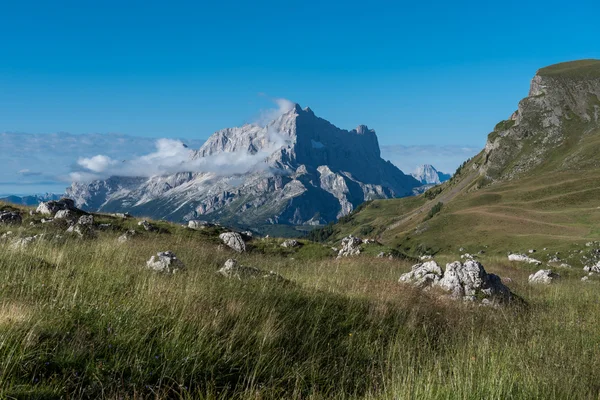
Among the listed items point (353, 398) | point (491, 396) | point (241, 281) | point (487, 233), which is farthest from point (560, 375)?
point (487, 233)

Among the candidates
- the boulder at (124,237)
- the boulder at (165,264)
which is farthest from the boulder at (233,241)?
the boulder at (165,264)

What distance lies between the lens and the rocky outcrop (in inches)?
565

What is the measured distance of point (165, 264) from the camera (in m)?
11.2

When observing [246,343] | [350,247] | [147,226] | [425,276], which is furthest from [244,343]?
[350,247]

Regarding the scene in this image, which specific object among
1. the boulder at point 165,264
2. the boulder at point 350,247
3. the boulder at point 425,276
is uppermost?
the boulder at point 165,264

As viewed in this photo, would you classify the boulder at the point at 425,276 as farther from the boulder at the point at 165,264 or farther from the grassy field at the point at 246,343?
the boulder at the point at 165,264

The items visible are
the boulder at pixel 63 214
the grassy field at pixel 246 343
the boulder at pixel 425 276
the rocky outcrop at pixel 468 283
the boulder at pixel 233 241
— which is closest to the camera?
the grassy field at pixel 246 343

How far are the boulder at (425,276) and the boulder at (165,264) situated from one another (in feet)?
29.0

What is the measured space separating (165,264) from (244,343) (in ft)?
16.8

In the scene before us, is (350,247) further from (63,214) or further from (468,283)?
(63,214)

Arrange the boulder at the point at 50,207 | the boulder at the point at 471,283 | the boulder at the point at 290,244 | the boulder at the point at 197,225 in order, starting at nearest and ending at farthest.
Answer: the boulder at the point at 471,283, the boulder at the point at 50,207, the boulder at the point at 197,225, the boulder at the point at 290,244

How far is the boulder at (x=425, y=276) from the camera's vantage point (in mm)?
15752

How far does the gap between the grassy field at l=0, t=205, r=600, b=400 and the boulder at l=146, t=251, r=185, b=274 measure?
385 mm

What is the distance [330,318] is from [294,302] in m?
1.00
